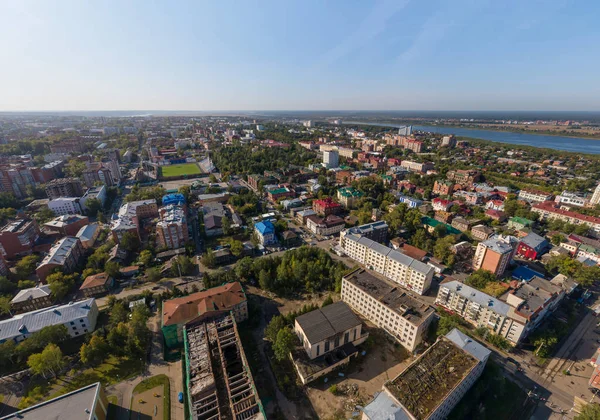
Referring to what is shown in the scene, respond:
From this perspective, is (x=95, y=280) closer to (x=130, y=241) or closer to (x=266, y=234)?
(x=130, y=241)

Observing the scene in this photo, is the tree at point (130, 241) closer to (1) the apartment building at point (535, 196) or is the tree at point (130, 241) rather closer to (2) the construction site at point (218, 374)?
(2) the construction site at point (218, 374)

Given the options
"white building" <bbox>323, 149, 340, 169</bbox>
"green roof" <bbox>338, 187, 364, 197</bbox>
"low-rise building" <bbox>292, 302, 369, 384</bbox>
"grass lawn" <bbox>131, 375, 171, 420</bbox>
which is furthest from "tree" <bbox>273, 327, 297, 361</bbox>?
"white building" <bbox>323, 149, 340, 169</bbox>

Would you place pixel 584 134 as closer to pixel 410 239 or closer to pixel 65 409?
pixel 410 239

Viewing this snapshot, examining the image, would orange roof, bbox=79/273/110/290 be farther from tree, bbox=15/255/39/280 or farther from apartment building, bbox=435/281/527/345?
apartment building, bbox=435/281/527/345

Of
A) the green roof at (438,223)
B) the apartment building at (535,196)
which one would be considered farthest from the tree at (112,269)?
the apartment building at (535,196)

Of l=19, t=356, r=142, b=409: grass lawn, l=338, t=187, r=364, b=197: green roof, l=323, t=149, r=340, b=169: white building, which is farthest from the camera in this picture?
l=323, t=149, r=340, b=169: white building

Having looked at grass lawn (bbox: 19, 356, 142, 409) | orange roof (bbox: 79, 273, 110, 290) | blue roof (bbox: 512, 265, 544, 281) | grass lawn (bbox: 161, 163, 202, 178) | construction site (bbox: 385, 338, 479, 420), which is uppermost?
construction site (bbox: 385, 338, 479, 420)

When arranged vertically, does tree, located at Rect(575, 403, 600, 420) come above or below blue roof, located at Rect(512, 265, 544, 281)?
above

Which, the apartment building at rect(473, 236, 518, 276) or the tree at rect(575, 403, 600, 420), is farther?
the apartment building at rect(473, 236, 518, 276)
